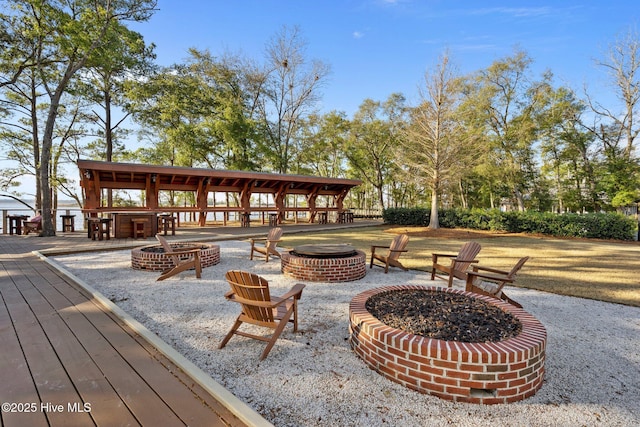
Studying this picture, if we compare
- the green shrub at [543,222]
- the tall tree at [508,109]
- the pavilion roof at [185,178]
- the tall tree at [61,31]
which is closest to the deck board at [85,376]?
the pavilion roof at [185,178]

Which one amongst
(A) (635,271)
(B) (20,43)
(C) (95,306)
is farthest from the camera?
(B) (20,43)

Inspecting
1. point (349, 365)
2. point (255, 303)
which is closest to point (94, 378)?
point (255, 303)

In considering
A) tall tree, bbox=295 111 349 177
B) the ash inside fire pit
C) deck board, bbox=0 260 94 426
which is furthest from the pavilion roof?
the ash inside fire pit

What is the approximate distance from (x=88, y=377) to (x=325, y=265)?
3.34 metres

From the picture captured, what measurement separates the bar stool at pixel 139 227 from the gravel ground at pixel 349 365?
19.3 feet

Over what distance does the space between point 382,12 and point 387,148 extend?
16154 mm

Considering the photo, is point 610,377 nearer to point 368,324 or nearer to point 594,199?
point 368,324

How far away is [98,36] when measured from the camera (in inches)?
414

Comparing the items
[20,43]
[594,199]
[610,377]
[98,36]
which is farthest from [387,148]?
[610,377]

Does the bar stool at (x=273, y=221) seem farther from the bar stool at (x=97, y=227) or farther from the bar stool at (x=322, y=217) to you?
the bar stool at (x=97, y=227)

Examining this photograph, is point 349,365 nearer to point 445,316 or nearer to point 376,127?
point 445,316

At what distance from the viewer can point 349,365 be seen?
2.33 meters

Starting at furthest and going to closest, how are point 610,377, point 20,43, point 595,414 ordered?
point 20,43, point 610,377, point 595,414

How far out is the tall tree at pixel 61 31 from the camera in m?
9.91
